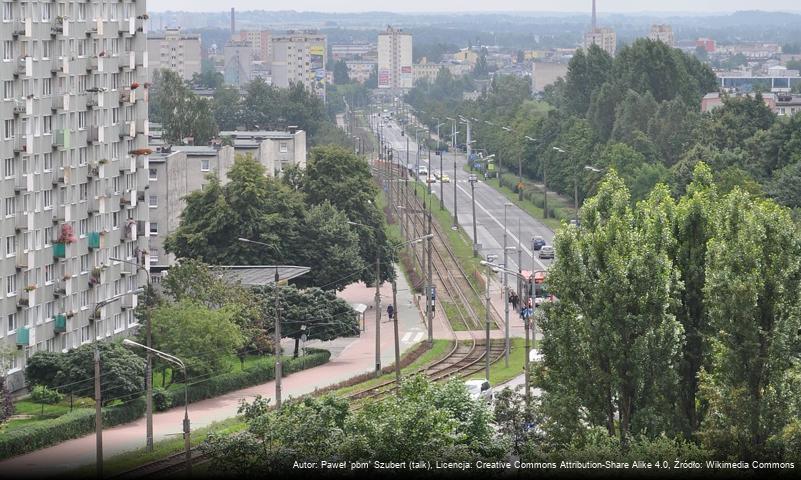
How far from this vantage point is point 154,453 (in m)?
55.8

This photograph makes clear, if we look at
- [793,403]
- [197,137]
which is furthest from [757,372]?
[197,137]

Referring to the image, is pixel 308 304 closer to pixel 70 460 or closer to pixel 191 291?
pixel 191 291

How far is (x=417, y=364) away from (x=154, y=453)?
23.6m

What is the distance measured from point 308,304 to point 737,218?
32.8 meters

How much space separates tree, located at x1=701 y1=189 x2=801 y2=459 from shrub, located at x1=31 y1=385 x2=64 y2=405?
2614 centimetres

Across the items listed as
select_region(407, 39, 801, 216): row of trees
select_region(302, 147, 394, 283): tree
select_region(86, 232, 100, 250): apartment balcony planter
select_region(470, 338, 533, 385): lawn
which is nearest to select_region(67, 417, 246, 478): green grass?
select_region(470, 338, 533, 385): lawn

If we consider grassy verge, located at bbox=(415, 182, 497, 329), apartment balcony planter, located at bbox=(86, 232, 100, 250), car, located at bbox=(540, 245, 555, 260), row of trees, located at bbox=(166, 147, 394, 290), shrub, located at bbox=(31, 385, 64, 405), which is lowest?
grassy verge, located at bbox=(415, 182, 497, 329)

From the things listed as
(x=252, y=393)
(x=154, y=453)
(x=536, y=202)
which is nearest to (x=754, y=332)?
(x=154, y=453)

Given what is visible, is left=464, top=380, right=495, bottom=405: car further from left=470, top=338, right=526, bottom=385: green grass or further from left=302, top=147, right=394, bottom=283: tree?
left=302, top=147, right=394, bottom=283: tree

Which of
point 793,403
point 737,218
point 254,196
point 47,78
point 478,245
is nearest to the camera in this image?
point 793,403

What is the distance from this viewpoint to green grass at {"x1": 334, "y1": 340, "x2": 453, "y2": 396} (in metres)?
70.4

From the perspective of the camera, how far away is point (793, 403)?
4475 cm

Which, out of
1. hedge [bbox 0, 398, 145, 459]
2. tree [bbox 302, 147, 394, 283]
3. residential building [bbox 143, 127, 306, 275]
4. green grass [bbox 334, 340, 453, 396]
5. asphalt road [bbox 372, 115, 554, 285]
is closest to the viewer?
hedge [bbox 0, 398, 145, 459]

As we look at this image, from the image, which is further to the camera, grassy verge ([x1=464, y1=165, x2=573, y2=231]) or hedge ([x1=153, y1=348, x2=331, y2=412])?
grassy verge ([x1=464, y1=165, x2=573, y2=231])
